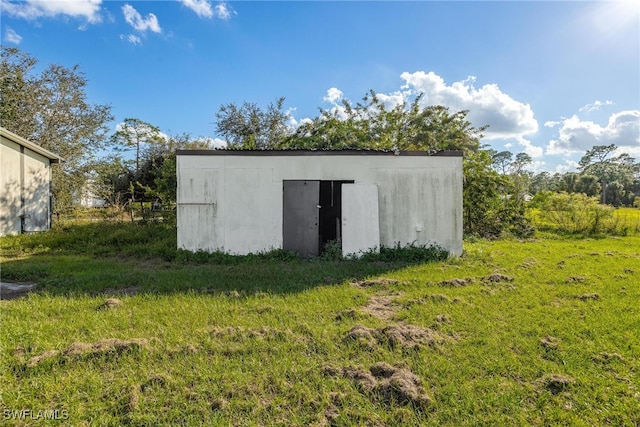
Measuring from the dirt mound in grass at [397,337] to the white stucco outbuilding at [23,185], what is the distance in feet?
39.4

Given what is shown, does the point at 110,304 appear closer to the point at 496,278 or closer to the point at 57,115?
the point at 496,278

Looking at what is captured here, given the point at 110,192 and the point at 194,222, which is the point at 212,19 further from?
the point at 110,192

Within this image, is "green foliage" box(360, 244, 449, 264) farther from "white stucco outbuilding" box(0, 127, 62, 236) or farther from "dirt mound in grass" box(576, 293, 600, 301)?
"white stucco outbuilding" box(0, 127, 62, 236)

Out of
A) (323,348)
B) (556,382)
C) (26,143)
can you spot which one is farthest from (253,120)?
(556,382)

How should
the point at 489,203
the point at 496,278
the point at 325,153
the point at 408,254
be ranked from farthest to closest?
1. the point at 489,203
2. the point at 325,153
3. the point at 408,254
4. the point at 496,278

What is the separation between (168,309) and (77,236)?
24.3 feet

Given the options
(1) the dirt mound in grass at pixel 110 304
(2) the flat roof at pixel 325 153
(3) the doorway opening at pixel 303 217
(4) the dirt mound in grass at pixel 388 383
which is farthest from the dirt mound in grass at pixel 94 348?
(3) the doorway opening at pixel 303 217

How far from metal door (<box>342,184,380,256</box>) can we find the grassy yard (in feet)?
5.17

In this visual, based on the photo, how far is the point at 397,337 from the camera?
3.15 meters

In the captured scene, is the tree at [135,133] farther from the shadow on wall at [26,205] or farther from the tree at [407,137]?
the shadow on wall at [26,205]

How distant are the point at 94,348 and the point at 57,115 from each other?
16.1m

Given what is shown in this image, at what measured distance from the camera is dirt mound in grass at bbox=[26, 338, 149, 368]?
2748 mm

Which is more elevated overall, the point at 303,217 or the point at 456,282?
the point at 303,217

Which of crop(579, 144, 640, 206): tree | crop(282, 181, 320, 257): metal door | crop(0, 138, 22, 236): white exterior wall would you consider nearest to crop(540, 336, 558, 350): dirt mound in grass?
crop(282, 181, 320, 257): metal door
